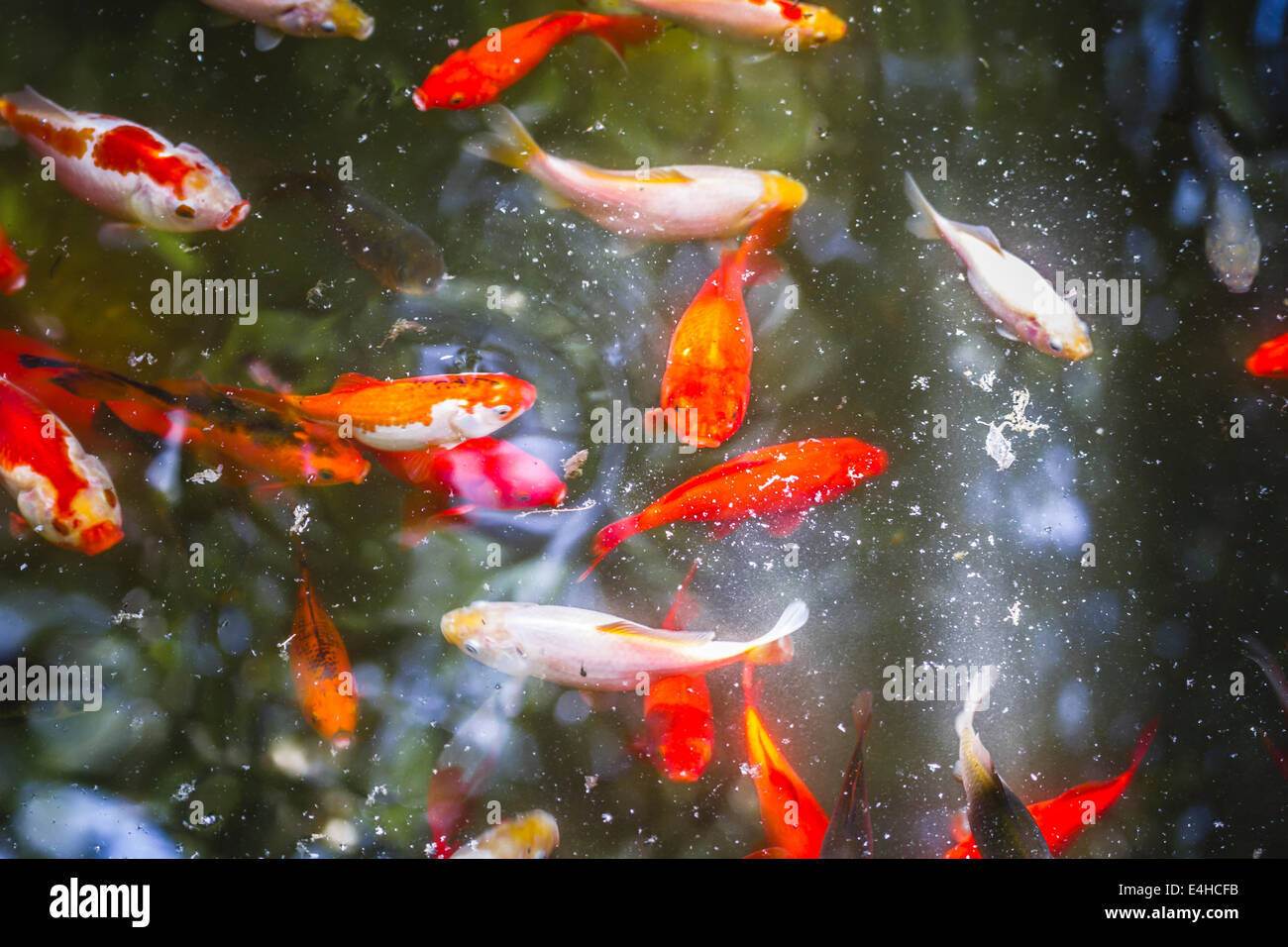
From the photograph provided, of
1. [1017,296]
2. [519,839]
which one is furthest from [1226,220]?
[519,839]

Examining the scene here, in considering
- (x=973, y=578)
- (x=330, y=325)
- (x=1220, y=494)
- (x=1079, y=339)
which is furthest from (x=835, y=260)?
(x=330, y=325)

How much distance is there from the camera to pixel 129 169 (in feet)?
4.80

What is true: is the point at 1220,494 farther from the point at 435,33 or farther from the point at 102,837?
the point at 102,837

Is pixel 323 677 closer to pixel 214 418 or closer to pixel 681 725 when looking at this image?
pixel 214 418

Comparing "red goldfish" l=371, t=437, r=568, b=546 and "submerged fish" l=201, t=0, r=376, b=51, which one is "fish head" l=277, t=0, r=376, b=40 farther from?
"red goldfish" l=371, t=437, r=568, b=546

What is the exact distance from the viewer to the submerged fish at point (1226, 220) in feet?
5.08

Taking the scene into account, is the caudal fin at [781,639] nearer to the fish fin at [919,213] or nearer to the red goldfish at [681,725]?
the red goldfish at [681,725]

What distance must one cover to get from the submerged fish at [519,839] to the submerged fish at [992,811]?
2.84ft

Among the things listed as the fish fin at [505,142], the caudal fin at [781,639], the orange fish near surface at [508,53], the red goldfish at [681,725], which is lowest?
the red goldfish at [681,725]

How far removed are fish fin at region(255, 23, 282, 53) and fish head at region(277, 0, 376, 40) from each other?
0.9 inches

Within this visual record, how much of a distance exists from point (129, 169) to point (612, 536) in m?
1.22

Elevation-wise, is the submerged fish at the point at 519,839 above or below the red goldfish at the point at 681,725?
below

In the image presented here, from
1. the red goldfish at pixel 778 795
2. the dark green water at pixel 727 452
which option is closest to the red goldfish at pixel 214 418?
the dark green water at pixel 727 452
